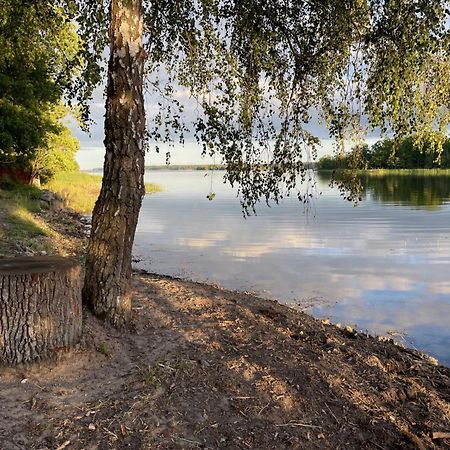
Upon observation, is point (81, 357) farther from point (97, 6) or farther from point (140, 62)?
point (97, 6)

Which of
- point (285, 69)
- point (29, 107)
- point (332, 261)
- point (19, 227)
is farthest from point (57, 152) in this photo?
point (285, 69)

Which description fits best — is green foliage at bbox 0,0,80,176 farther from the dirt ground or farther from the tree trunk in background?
the dirt ground

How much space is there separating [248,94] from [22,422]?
5314 mm

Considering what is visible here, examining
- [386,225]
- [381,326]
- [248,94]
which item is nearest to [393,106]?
[248,94]

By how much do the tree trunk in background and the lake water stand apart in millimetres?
1528

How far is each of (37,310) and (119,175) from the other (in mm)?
1692

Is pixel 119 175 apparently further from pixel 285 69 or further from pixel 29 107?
pixel 29 107

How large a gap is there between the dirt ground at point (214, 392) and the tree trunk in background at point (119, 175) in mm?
360

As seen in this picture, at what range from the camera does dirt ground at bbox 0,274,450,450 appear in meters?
4.51

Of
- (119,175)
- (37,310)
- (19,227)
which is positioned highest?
(119,175)

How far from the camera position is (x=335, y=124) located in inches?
315

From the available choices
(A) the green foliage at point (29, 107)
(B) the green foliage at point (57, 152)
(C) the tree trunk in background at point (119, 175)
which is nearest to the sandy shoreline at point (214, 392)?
(C) the tree trunk in background at point (119, 175)

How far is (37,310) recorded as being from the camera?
5062 millimetres

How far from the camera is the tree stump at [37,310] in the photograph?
4.98 metres
